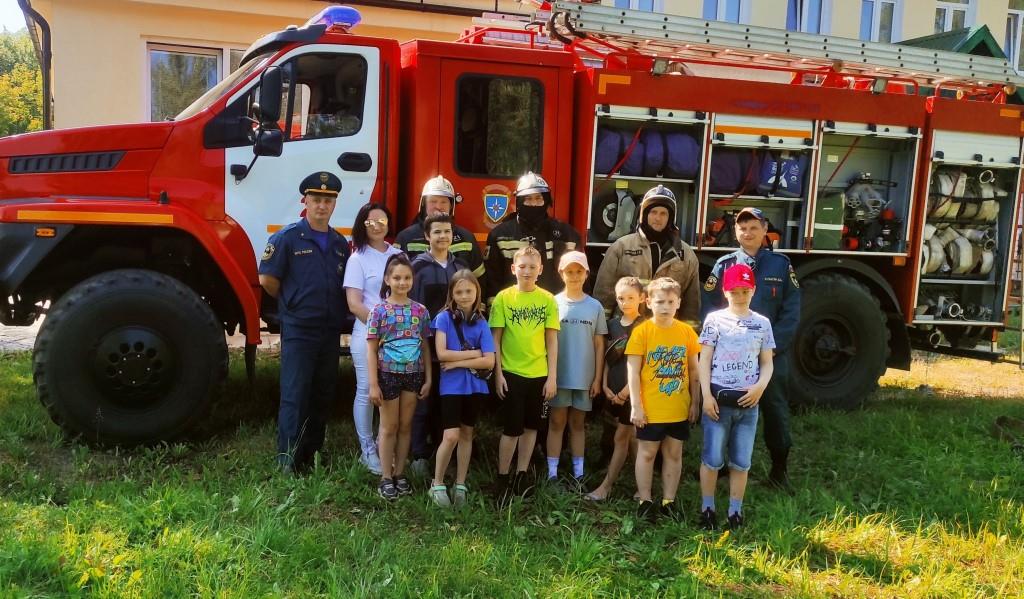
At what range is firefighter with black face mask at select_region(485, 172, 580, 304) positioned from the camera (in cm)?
491

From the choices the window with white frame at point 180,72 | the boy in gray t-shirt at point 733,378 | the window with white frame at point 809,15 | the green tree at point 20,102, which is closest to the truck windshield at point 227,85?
the boy in gray t-shirt at point 733,378

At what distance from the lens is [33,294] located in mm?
5141

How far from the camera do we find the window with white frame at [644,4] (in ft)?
38.8

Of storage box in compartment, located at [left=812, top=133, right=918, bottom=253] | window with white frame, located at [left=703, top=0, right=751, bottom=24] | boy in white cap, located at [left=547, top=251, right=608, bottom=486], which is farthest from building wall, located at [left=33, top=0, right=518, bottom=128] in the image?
boy in white cap, located at [left=547, top=251, right=608, bottom=486]

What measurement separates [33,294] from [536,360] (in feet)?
10.6

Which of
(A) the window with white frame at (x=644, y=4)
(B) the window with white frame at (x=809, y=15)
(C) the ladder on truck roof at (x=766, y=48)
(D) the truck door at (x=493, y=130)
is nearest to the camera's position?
(D) the truck door at (x=493, y=130)

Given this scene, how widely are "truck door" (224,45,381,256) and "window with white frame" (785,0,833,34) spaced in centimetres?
940

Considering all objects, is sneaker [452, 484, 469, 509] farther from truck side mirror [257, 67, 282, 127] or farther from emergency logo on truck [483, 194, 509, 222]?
truck side mirror [257, 67, 282, 127]

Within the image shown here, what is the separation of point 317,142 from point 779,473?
11.4 feet

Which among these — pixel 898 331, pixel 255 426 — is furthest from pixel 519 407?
pixel 898 331

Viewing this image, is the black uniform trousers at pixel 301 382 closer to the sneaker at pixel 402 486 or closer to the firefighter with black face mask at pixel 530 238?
the sneaker at pixel 402 486

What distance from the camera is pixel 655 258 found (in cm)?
488

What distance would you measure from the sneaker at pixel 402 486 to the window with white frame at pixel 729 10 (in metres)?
9.94

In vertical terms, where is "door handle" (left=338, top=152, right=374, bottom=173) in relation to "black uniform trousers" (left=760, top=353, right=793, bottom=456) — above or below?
above
